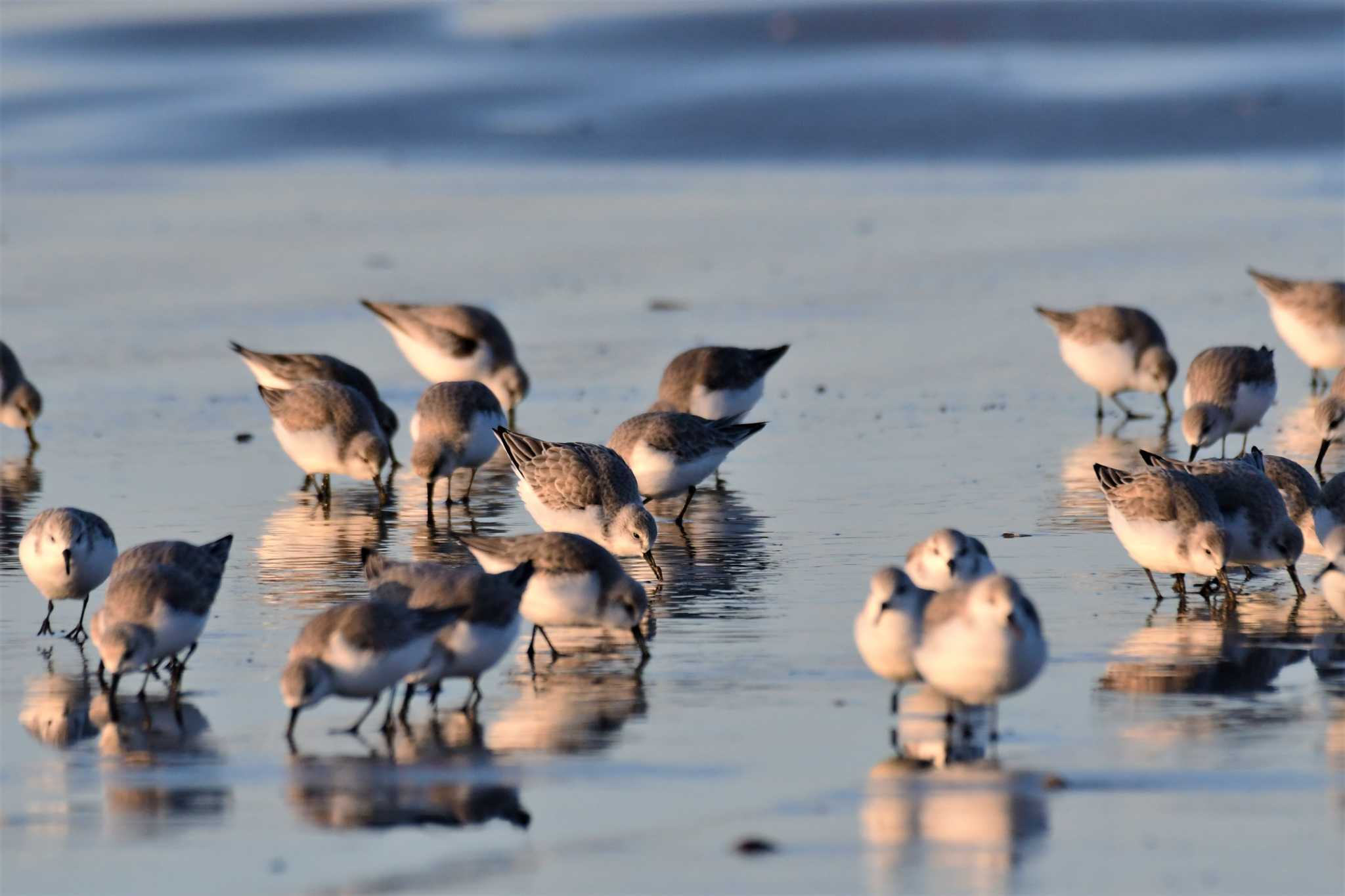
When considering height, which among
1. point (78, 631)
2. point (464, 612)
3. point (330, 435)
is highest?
point (330, 435)

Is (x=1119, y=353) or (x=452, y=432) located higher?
(x=1119, y=353)

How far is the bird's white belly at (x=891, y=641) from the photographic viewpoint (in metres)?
8.92

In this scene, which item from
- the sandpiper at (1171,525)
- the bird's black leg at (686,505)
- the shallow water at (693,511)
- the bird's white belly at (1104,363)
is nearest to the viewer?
the shallow water at (693,511)

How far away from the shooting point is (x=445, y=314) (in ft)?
61.3

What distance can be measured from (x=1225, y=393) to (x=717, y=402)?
3.74 meters

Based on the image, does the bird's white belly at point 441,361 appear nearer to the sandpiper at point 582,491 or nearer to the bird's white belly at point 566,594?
the sandpiper at point 582,491

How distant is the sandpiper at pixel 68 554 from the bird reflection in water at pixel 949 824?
4.37 m

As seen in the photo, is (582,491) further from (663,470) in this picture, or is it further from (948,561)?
(948,561)

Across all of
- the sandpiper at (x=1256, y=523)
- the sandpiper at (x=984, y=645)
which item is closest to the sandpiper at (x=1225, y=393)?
the sandpiper at (x=1256, y=523)

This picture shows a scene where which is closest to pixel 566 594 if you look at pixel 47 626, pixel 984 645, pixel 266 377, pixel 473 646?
pixel 473 646

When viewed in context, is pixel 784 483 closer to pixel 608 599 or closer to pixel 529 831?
pixel 608 599

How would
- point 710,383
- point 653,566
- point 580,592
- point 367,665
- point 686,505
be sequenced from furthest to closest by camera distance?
point 710,383, point 686,505, point 653,566, point 580,592, point 367,665

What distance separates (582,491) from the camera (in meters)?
12.7

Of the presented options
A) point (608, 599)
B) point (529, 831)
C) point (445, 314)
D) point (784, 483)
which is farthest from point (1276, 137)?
point (529, 831)
